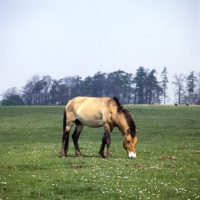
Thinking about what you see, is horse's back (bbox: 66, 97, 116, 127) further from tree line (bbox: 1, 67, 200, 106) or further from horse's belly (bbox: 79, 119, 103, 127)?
tree line (bbox: 1, 67, 200, 106)

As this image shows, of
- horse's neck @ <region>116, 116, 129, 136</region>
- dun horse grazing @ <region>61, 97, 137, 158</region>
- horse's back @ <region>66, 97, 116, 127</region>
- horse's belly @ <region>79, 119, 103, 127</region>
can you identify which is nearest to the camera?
dun horse grazing @ <region>61, 97, 137, 158</region>

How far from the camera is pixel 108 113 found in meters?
15.4

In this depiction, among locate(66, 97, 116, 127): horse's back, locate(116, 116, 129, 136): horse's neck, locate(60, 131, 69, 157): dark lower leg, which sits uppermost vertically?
locate(66, 97, 116, 127): horse's back

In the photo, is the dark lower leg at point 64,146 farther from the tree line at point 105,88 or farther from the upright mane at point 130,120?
the tree line at point 105,88

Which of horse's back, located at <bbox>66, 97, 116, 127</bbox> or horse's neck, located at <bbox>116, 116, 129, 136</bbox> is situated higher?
horse's back, located at <bbox>66, 97, 116, 127</bbox>

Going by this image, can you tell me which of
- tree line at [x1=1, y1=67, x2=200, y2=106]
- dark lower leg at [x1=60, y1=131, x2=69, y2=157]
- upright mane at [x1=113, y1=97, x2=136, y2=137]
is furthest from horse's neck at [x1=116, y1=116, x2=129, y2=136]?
tree line at [x1=1, y1=67, x2=200, y2=106]

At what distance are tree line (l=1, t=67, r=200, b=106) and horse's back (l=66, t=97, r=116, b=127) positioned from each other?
101m

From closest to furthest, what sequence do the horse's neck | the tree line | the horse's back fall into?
the horse's neck < the horse's back < the tree line

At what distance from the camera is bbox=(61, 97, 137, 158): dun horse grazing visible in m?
14.7

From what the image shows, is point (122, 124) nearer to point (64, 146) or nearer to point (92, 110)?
point (92, 110)

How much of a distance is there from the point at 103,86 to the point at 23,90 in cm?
2544

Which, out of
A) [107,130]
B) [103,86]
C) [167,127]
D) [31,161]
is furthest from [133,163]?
[103,86]

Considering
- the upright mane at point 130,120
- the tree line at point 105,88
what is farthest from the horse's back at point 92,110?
the tree line at point 105,88

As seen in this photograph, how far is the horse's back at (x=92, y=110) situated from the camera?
15.4 m
